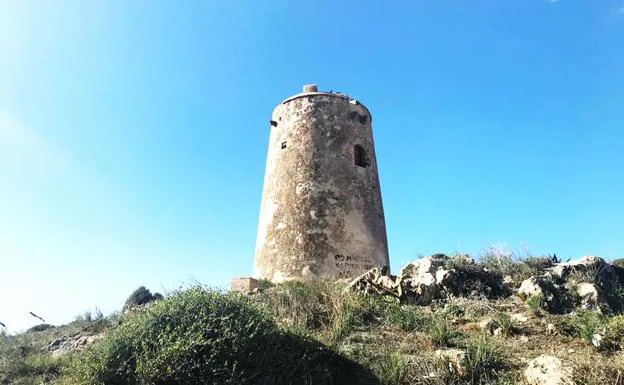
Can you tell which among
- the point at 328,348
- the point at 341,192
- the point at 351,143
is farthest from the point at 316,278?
the point at 328,348

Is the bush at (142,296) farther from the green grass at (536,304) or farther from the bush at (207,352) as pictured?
the green grass at (536,304)

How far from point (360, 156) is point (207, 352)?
7.35m

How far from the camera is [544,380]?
465cm

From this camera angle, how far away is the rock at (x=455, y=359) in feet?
16.6

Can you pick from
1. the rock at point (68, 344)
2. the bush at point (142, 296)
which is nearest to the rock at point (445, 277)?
the rock at point (68, 344)

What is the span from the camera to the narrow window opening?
1129 cm

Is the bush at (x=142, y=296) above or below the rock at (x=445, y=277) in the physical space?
above

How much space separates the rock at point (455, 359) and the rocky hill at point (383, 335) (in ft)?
0.04

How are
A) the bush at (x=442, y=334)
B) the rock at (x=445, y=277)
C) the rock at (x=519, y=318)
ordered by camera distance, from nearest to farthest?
the bush at (x=442, y=334) < the rock at (x=519, y=318) < the rock at (x=445, y=277)

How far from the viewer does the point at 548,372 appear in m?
4.70

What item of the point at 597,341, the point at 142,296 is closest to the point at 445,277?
the point at 597,341

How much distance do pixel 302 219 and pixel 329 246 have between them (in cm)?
83

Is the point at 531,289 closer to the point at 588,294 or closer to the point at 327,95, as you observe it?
the point at 588,294

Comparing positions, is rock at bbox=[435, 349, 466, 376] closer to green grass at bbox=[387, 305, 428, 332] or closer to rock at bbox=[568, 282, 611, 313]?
green grass at bbox=[387, 305, 428, 332]
